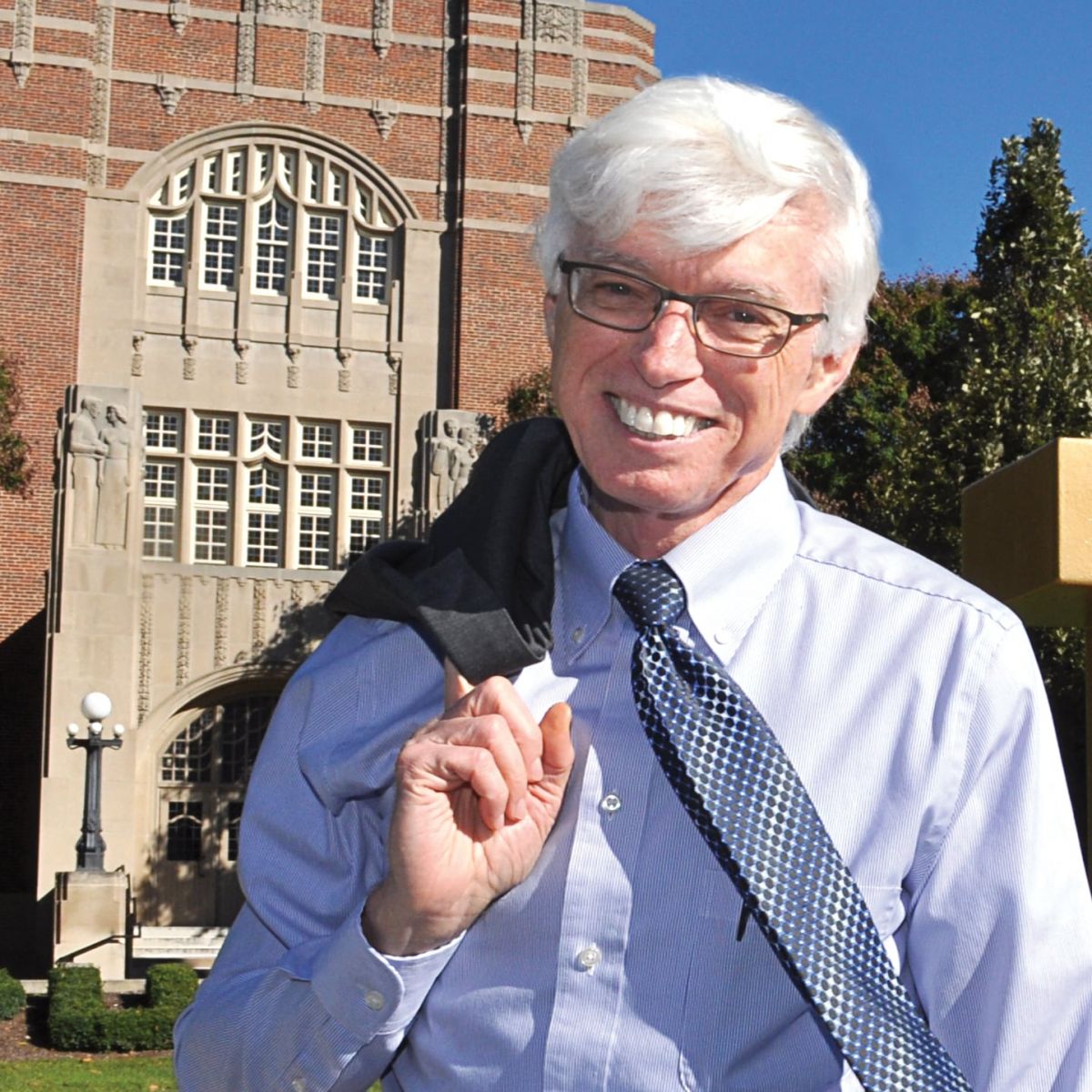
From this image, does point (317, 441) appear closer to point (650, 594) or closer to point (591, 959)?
point (650, 594)

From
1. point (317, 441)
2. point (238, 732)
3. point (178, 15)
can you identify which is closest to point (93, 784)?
point (238, 732)

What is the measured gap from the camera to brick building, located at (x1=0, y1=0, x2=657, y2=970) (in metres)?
24.5

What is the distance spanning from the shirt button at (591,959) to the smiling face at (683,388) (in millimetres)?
490

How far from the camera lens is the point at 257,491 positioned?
2611 cm

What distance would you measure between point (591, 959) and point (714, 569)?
465mm

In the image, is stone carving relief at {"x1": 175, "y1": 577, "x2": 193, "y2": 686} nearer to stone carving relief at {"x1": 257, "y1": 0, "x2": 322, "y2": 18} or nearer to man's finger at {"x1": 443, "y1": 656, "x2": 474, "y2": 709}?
stone carving relief at {"x1": 257, "y1": 0, "x2": 322, "y2": 18}

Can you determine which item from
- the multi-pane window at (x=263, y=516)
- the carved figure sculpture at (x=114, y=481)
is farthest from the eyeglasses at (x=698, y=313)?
the multi-pane window at (x=263, y=516)

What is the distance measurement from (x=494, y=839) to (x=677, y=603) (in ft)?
1.11

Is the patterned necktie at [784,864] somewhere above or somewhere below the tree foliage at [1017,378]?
Answer: below

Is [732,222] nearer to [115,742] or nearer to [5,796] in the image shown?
[115,742]

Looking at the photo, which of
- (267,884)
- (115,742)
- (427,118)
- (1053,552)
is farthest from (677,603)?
(427,118)

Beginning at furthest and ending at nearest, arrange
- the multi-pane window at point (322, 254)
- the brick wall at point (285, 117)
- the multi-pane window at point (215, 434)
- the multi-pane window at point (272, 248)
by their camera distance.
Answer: the multi-pane window at point (322, 254)
the multi-pane window at point (272, 248)
the multi-pane window at point (215, 434)
the brick wall at point (285, 117)

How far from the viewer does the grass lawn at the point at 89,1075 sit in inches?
491

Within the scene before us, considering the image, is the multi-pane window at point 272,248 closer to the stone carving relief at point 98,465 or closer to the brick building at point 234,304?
the brick building at point 234,304
